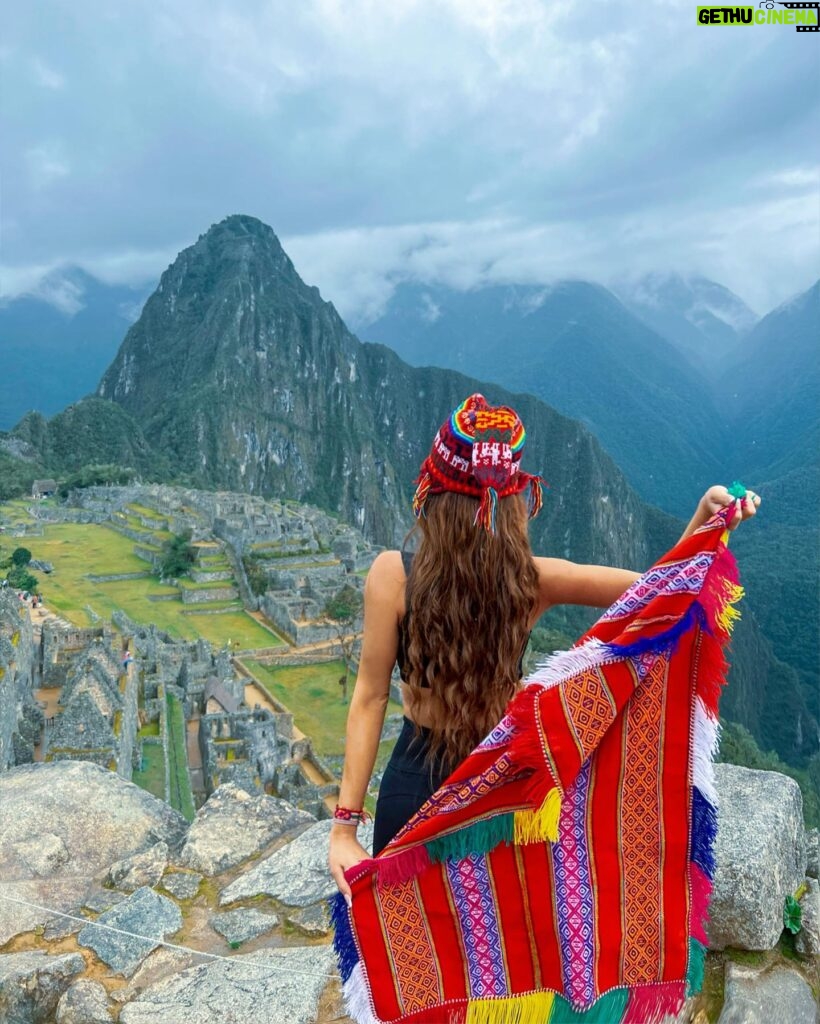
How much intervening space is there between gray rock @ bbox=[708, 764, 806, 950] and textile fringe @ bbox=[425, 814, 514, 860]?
45.8 inches

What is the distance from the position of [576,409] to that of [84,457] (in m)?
116

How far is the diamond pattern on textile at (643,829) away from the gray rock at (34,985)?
206cm

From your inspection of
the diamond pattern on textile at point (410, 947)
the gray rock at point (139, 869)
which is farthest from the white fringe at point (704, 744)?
the gray rock at point (139, 869)

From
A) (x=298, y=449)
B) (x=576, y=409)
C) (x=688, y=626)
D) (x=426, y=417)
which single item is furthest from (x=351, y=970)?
(x=576, y=409)

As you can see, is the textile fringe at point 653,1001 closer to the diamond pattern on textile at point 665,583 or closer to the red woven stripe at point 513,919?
the red woven stripe at point 513,919

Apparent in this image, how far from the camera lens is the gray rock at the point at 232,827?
144 inches

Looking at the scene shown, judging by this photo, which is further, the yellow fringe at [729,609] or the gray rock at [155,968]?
the gray rock at [155,968]

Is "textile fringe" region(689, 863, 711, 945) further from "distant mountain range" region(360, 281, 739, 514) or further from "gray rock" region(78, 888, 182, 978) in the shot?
"distant mountain range" region(360, 281, 739, 514)

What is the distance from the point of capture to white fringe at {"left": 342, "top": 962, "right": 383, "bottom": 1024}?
2.13 meters

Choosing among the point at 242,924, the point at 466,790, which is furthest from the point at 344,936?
the point at 242,924

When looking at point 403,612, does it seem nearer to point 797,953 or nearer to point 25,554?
point 797,953

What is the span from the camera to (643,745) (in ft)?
6.90

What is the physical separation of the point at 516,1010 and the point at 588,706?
2.97ft

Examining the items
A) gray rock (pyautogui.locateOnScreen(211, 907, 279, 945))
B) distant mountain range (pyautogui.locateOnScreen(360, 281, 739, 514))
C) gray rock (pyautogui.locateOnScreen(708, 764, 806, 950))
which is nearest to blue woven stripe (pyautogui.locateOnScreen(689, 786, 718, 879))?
gray rock (pyautogui.locateOnScreen(708, 764, 806, 950))
